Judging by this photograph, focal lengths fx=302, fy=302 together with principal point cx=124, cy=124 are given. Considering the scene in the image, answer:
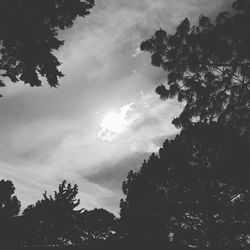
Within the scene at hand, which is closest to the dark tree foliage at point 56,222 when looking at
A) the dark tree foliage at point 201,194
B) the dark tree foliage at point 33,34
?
the dark tree foliage at point 201,194

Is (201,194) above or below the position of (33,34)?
above

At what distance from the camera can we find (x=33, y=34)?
22.3 ft

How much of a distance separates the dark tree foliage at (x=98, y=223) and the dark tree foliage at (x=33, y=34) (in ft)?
86.6

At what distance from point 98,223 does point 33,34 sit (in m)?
32.1

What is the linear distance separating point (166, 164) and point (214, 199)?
16.2 ft

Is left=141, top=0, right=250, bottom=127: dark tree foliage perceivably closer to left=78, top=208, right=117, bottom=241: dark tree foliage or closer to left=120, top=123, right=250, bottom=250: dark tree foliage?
left=120, top=123, right=250, bottom=250: dark tree foliage

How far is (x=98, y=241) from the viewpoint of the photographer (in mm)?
15000

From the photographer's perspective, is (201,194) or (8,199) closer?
(201,194)

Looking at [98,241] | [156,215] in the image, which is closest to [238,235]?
[156,215]

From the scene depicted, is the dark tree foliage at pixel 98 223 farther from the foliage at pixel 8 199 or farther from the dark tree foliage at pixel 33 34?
the dark tree foliage at pixel 33 34

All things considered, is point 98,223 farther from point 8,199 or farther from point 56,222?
point 8,199

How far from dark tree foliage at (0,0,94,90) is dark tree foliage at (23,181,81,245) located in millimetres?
24371

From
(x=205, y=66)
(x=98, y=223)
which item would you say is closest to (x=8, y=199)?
(x=98, y=223)

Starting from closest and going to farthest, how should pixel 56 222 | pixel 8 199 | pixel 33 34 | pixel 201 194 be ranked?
pixel 33 34 → pixel 201 194 → pixel 56 222 → pixel 8 199
